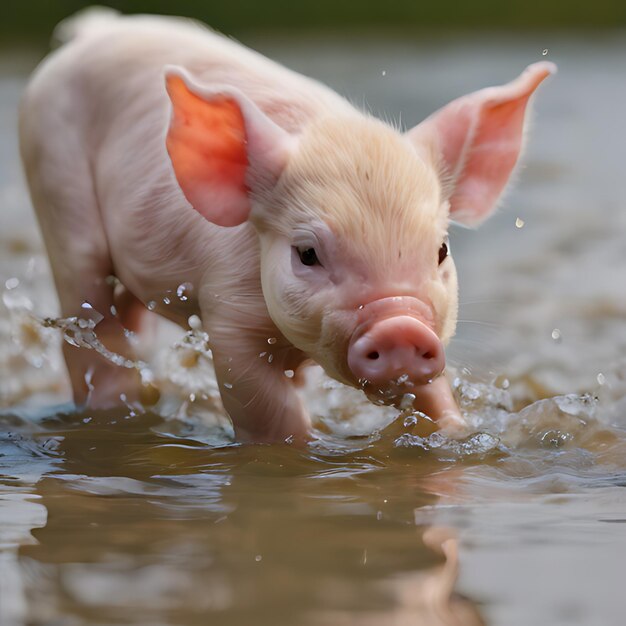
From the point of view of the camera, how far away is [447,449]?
269cm

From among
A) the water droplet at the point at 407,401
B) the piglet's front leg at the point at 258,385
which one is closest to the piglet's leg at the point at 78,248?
the piglet's front leg at the point at 258,385

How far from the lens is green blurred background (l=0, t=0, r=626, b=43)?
13.9 m

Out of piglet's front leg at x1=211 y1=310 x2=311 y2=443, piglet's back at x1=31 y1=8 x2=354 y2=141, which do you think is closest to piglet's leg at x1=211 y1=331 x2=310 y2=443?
piglet's front leg at x1=211 y1=310 x2=311 y2=443

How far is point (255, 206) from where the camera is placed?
8.85ft

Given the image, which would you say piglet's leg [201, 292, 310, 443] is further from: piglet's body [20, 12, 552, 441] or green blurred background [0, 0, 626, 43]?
green blurred background [0, 0, 626, 43]

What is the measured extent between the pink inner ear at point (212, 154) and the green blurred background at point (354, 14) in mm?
10923

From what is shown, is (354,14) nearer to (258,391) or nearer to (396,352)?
(258,391)

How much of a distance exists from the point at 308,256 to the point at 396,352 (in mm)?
325

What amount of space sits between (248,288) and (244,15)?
11.7 meters

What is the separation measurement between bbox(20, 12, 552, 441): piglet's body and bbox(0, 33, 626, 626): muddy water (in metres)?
0.18

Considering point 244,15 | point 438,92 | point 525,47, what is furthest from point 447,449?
point 244,15

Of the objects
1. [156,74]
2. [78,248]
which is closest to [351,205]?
[156,74]

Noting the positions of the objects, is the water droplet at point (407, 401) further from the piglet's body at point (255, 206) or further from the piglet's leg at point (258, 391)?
the piglet's leg at point (258, 391)

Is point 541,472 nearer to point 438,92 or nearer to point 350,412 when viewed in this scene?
point 350,412
